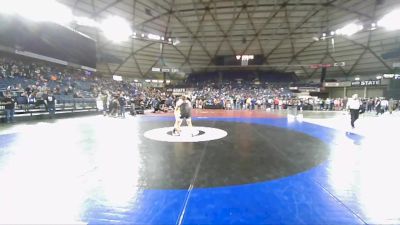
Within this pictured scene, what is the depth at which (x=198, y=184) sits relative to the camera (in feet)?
10.8

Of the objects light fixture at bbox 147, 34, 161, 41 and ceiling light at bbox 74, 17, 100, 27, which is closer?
ceiling light at bbox 74, 17, 100, 27

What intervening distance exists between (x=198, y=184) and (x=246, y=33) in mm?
29376

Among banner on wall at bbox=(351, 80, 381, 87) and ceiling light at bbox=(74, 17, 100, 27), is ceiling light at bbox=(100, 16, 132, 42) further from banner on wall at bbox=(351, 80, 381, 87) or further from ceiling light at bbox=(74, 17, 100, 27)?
banner on wall at bbox=(351, 80, 381, 87)

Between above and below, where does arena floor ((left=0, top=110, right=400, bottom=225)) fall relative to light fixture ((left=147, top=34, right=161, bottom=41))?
below

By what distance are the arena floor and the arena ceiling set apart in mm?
20510

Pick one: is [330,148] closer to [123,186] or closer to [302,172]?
[302,172]

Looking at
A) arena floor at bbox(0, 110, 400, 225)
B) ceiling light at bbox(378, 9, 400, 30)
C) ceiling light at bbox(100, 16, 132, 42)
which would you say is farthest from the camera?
ceiling light at bbox(100, 16, 132, 42)

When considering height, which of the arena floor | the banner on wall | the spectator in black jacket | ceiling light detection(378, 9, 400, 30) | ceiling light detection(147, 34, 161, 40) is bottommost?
the arena floor

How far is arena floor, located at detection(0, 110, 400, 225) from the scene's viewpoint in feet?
7.88

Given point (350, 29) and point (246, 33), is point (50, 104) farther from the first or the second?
point (350, 29)

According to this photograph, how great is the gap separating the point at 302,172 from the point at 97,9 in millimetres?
25433

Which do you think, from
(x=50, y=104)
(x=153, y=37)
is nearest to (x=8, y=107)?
(x=50, y=104)

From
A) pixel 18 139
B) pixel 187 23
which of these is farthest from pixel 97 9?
pixel 18 139

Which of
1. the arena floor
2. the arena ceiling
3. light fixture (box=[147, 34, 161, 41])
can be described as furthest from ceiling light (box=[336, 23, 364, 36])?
the arena floor
